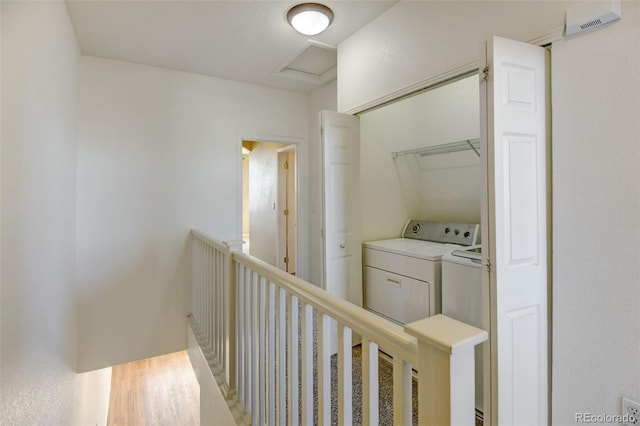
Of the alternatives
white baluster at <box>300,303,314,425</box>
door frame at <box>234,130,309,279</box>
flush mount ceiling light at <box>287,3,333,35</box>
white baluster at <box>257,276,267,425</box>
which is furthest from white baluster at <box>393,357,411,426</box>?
door frame at <box>234,130,309,279</box>

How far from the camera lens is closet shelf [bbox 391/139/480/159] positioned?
2537mm

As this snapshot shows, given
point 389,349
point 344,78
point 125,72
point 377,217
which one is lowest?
point 389,349

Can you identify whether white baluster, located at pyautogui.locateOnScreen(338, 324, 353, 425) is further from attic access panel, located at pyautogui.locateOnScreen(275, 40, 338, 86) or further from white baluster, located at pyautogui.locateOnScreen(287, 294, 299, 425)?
attic access panel, located at pyautogui.locateOnScreen(275, 40, 338, 86)

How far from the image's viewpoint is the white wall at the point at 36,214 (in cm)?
127

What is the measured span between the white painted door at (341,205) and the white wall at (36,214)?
5.50 feet

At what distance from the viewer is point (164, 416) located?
3553 mm

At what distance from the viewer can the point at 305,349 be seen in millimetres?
1117

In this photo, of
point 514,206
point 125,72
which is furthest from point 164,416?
point 514,206

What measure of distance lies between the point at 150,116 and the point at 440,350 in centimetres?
330

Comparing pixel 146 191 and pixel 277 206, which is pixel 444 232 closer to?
pixel 146 191

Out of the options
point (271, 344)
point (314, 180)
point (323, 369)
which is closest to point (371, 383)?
point (323, 369)

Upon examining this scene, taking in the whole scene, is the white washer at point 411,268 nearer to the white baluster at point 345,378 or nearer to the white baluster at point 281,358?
the white baluster at point 281,358

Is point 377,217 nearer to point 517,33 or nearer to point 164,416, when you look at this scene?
point 517,33
